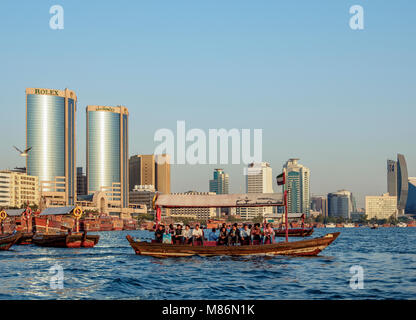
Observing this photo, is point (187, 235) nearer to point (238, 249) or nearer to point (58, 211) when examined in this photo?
point (238, 249)

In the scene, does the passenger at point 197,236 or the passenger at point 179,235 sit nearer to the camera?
the passenger at point 197,236

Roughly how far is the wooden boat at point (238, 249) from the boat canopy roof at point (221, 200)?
3.63 m

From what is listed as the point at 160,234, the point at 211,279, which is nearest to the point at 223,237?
the point at 160,234

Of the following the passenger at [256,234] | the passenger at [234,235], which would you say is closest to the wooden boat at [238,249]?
the passenger at [234,235]

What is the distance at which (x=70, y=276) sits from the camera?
91.5 ft

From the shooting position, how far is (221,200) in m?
39.7

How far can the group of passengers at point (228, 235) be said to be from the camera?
35.8m

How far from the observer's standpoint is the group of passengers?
1409 inches

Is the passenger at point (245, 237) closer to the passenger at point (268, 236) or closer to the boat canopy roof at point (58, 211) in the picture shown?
the passenger at point (268, 236)

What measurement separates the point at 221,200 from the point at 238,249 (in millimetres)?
5638

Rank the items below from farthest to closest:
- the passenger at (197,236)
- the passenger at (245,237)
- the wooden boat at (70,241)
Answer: the wooden boat at (70,241) < the passenger at (197,236) < the passenger at (245,237)

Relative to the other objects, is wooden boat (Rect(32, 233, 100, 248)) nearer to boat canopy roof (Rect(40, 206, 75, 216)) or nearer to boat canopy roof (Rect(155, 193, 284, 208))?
boat canopy roof (Rect(40, 206, 75, 216))
